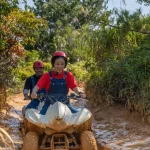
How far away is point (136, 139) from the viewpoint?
546cm

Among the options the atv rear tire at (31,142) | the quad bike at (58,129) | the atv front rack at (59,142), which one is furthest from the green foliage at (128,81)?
the atv rear tire at (31,142)

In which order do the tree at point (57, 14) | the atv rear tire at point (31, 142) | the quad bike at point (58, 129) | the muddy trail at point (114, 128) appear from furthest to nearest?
1. the tree at point (57, 14)
2. the muddy trail at point (114, 128)
3. the atv rear tire at point (31, 142)
4. the quad bike at point (58, 129)

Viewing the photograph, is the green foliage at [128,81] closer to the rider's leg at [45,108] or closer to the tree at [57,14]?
the rider's leg at [45,108]

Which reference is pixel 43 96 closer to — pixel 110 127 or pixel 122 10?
pixel 110 127

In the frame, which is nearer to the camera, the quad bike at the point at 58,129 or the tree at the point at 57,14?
the quad bike at the point at 58,129

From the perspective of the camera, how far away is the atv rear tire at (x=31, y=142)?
4.46 meters

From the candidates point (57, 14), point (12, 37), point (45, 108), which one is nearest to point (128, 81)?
point (45, 108)

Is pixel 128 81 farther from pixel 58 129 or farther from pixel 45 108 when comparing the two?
pixel 58 129

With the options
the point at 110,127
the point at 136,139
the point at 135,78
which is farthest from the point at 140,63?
the point at 136,139

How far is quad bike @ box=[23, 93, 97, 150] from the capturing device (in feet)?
14.3

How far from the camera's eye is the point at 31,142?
449 cm

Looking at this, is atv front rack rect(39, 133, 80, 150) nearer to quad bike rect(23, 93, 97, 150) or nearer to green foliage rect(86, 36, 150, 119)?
quad bike rect(23, 93, 97, 150)

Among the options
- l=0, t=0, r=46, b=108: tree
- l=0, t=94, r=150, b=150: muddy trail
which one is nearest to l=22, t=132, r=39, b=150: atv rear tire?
l=0, t=94, r=150, b=150: muddy trail

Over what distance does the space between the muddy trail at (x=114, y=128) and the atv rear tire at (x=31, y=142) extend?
265 mm
